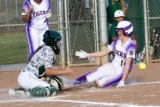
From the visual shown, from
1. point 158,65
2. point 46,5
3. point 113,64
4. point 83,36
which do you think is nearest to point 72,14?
point 83,36

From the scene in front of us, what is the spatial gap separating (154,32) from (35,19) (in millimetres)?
5704

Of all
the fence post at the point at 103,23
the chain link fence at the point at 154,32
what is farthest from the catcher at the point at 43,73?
the chain link fence at the point at 154,32

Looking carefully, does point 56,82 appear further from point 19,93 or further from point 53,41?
point 53,41

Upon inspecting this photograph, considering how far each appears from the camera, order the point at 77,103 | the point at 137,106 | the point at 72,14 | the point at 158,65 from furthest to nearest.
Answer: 1. the point at 72,14
2. the point at 158,65
3. the point at 77,103
4. the point at 137,106

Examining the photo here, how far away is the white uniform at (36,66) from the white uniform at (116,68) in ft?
4.00

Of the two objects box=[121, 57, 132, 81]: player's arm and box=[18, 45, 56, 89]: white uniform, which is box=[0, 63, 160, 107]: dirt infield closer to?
box=[121, 57, 132, 81]: player's arm

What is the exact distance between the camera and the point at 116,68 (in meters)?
9.33

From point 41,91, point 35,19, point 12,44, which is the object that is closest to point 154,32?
point 35,19

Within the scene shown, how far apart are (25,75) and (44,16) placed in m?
1.92

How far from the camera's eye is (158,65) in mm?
13180

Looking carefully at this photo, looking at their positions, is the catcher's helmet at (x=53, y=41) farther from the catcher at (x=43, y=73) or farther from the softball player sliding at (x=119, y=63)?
the softball player sliding at (x=119, y=63)

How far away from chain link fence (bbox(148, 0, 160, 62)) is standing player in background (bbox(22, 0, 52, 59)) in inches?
189

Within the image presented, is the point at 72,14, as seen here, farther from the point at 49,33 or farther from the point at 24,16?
the point at 49,33

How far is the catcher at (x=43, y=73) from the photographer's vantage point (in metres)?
8.17
